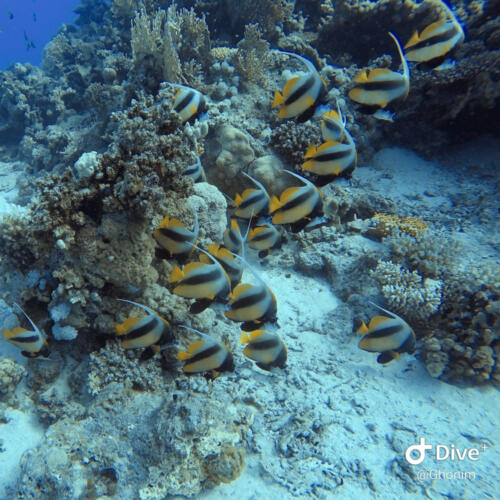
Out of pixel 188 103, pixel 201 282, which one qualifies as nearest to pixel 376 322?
pixel 201 282

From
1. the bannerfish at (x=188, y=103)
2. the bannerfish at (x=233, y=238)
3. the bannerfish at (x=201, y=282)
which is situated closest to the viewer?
the bannerfish at (x=201, y=282)

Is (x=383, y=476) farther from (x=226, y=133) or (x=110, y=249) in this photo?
(x=226, y=133)

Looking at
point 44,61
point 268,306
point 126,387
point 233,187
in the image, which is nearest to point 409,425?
point 268,306

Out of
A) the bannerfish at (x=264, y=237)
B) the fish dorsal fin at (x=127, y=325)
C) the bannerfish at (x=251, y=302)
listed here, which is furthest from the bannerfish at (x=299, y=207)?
the fish dorsal fin at (x=127, y=325)

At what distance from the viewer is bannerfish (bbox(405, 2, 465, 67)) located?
314cm

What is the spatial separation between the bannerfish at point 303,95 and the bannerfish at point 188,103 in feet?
3.56

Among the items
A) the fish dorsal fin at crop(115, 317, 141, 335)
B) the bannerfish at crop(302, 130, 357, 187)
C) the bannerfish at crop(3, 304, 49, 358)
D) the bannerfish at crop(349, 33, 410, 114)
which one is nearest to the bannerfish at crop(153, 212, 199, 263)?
the fish dorsal fin at crop(115, 317, 141, 335)

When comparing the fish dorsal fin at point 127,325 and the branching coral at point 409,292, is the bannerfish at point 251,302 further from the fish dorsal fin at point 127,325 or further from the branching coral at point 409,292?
the branching coral at point 409,292

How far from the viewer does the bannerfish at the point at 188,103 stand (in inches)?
143

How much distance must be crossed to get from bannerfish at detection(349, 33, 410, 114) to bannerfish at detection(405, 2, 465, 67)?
29 centimetres

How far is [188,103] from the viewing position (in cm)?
366

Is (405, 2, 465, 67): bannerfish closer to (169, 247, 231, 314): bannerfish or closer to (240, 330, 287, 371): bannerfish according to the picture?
(169, 247, 231, 314): bannerfish

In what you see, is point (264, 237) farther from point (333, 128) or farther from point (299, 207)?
point (333, 128)

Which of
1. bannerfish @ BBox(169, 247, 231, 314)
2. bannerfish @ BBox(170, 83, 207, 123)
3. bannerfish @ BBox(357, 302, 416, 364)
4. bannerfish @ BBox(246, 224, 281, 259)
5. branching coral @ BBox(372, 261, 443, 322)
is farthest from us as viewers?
branching coral @ BBox(372, 261, 443, 322)
